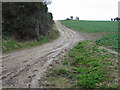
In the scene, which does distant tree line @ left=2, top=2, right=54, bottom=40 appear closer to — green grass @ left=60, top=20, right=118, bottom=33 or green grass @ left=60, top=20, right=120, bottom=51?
green grass @ left=60, top=20, right=120, bottom=51

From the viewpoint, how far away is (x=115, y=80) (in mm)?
9391

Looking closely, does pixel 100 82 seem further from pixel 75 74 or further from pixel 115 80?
pixel 75 74

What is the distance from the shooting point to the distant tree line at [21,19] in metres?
25.3

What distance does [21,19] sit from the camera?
26.7 m

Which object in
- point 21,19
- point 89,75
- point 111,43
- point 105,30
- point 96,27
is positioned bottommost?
point 89,75

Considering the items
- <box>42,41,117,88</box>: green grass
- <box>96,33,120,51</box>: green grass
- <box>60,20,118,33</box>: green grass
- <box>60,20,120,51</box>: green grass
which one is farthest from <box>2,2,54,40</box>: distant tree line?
<box>60,20,118,33</box>: green grass

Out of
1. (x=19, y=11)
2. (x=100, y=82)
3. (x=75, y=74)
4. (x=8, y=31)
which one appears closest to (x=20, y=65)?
(x=75, y=74)

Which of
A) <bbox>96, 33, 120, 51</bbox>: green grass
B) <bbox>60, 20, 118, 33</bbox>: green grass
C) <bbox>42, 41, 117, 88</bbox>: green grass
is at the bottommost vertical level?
<bbox>42, 41, 117, 88</bbox>: green grass

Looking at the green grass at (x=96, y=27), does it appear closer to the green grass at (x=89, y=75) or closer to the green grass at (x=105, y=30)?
the green grass at (x=105, y=30)

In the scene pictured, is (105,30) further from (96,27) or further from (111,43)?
(111,43)

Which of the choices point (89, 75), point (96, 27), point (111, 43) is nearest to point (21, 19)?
point (111, 43)

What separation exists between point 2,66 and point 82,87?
6.68 m

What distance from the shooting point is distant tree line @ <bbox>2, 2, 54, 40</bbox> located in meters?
25.3

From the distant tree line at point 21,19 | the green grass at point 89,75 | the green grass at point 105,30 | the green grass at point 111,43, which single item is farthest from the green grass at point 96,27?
the green grass at point 89,75
